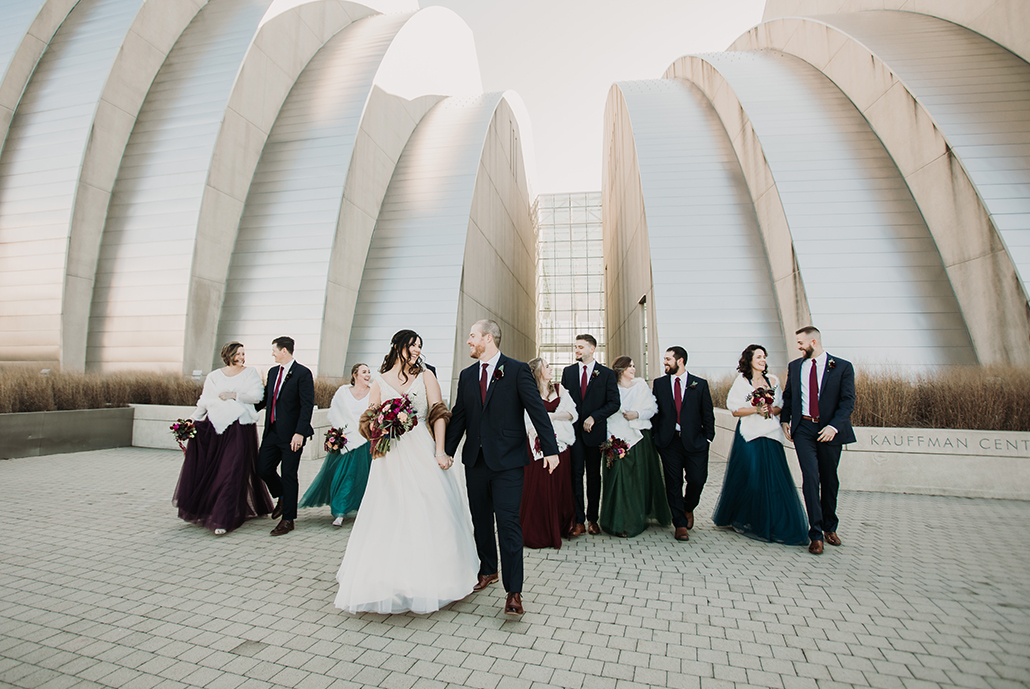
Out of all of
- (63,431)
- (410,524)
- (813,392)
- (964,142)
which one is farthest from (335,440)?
(964,142)

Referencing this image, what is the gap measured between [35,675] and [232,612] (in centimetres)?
97

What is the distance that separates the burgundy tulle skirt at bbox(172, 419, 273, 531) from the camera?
17.1 ft

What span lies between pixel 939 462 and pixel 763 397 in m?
3.68

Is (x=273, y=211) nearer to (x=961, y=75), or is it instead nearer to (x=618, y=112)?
(x=618, y=112)

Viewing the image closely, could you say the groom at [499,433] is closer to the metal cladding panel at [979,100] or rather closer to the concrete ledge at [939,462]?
the concrete ledge at [939,462]

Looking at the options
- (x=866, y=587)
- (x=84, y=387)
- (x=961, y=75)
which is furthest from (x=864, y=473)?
(x=84, y=387)

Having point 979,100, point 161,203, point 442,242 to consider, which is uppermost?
point 979,100

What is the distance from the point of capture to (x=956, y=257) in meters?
11.4

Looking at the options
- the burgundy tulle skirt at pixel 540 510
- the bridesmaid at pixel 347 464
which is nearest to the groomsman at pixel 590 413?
the burgundy tulle skirt at pixel 540 510

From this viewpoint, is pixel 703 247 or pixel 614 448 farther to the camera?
pixel 703 247

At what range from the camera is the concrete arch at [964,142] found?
10.3 metres

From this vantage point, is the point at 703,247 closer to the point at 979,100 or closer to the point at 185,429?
the point at 979,100

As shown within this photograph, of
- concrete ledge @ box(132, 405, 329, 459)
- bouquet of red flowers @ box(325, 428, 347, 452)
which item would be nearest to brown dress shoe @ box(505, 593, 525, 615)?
bouquet of red flowers @ box(325, 428, 347, 452)

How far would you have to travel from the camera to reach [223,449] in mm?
5477
